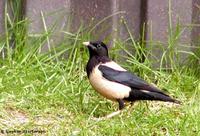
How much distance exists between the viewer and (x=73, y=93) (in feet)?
15.6

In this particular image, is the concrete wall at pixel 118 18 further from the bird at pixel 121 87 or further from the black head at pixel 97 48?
the bird at pixel 121 87

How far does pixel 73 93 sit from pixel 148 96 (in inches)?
20.7

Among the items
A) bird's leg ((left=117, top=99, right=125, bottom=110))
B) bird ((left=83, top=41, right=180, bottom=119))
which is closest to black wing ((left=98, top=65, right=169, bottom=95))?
bird ((left=83, top=41, right=180, bottom=119))

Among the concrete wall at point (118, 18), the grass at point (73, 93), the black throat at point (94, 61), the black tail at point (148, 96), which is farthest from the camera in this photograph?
the concrete wall at point (118, 18)

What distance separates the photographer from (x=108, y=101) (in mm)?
4773

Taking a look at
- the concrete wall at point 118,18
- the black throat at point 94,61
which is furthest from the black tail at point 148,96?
the concrete wall at point 118,18

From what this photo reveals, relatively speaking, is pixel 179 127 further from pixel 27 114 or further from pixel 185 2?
pixel 185 2

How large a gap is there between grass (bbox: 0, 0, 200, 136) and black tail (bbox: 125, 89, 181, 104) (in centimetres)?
8

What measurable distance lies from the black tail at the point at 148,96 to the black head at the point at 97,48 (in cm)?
34

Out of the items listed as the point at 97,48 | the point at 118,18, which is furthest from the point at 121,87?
the point at 118,18

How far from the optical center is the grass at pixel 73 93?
4176mm

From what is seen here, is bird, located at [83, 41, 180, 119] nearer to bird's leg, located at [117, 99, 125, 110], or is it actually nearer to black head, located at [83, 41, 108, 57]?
bird's leg, located at [117, 99, 125, 110]

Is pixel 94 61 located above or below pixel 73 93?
above

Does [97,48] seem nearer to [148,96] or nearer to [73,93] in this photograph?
[73,93]
